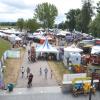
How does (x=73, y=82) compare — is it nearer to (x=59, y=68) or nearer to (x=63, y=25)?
(x=59, y=68)

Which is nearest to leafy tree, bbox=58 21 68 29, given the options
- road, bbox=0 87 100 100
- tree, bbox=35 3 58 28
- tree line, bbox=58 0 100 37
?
tree, bbox=35 3 58 28

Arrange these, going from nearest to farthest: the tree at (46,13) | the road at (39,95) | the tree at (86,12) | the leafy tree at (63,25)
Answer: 1. the road at (39,95)
2. the tree at (86,12)
3. the tree at (46,13)
4. the leafy tree at (63,25)

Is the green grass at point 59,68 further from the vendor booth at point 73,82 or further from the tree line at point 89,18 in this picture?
the tree line at point 89,18

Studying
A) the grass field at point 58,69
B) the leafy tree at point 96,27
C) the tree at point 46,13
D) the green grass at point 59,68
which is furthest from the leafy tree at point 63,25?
the grass field at point 58,69

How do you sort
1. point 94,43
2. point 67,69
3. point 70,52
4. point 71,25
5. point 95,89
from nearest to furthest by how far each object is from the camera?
point 95,89
point 67,69
point 70,52
point 94,43
point 71,25

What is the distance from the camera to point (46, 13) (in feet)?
414

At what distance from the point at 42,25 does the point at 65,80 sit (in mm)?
101298

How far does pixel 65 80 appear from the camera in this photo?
2938cm

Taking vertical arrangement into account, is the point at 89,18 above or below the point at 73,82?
above

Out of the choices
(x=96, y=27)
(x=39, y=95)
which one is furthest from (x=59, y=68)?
(x=96, y=27)

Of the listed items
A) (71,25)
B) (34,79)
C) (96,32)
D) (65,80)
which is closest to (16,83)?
(34,79)

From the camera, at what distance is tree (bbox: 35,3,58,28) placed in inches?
4963

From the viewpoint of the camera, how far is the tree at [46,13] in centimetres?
12606

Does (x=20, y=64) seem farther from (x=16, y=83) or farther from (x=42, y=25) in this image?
(x=42, y=25)
